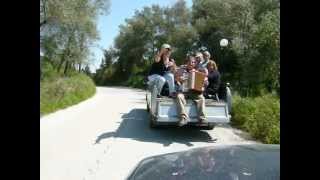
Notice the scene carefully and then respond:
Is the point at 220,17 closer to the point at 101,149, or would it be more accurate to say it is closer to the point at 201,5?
the point at 201,5

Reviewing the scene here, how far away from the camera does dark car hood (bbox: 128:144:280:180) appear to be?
1.87 metres

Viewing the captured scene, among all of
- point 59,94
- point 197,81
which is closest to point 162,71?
point 197,81

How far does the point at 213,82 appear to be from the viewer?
9.21 metres

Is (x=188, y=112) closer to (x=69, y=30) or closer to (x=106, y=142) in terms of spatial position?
(x=106, y=142)

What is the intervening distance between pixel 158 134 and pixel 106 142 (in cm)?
103

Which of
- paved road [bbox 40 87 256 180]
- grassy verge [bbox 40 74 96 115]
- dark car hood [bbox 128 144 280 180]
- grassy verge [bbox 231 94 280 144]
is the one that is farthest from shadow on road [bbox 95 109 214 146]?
dark car hood [bbox 128 144 280 180]

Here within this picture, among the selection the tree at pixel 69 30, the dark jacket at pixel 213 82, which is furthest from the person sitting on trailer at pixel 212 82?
the tree at pixel 69 30

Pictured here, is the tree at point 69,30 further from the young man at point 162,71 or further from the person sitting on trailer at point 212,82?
the person sitting on trailer at point 212,82

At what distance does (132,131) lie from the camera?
9422 millimetres

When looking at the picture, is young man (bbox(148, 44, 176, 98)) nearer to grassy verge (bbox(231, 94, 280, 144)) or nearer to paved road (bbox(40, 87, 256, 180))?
paved road (bbox(40, 87, 256, 180))

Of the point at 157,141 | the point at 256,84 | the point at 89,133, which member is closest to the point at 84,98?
the point at 256,84

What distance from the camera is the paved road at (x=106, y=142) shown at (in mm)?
6336
